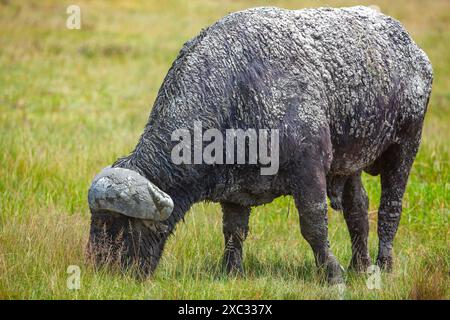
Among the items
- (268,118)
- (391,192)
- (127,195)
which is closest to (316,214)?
(268,118)

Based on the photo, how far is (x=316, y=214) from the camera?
6.75 metres

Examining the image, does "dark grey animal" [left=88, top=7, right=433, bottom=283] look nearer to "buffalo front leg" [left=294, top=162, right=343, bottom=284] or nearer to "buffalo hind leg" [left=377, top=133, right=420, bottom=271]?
"buffalo front leg" [left=294, top=162, right=343, bottom=284]

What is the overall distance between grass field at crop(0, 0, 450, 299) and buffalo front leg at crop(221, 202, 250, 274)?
14 cm

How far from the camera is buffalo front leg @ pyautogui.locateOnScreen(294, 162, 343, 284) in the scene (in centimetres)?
665

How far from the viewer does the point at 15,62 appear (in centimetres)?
1917

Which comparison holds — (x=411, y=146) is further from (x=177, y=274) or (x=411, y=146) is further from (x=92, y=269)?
(x=92, y=269)

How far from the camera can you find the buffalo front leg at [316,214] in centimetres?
665

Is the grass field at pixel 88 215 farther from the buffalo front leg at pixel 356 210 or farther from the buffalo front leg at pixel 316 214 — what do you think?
the buffalo front leg at pixel 356 210

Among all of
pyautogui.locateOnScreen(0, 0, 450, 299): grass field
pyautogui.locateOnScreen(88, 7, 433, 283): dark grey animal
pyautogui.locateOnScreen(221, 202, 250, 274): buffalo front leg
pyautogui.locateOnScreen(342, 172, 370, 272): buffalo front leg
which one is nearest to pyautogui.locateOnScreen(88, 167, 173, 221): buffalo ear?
pyautogui.locateOnScreen(88, 7, 433, 283): dark grey animal

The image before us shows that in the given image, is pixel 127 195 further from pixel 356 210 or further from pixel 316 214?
pixel 356 210

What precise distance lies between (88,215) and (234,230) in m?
2.20
